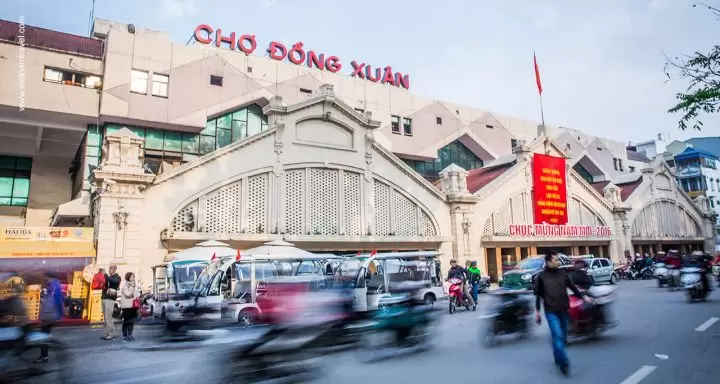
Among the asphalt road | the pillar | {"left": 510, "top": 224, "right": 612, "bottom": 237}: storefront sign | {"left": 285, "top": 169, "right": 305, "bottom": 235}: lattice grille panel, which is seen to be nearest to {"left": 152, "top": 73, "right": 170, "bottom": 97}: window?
the pillar

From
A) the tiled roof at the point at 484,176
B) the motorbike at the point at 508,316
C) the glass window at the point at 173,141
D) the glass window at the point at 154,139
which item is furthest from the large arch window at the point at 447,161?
the motorbike at the point at 508,316

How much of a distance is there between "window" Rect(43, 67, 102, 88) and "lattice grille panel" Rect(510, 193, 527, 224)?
87.5 ft

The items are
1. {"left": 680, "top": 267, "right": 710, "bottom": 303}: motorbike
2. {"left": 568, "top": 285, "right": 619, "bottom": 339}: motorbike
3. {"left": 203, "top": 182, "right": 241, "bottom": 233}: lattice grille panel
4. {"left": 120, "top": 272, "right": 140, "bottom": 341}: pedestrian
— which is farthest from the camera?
{"left": 203, "top": 182, "right": 241, "bottom": 233}: lattice grille panel

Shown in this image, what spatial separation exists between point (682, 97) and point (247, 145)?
1679 cm

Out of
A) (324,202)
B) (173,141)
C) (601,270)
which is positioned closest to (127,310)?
(324,202)

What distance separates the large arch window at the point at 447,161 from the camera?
126 ft

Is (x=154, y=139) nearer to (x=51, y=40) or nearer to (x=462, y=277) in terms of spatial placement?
(x=51, y=40)

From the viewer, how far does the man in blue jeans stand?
21.7 ft

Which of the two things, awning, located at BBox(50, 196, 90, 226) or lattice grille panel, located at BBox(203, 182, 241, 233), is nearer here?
lattice grille panel, located at BBox(203, 182, 241, 233)

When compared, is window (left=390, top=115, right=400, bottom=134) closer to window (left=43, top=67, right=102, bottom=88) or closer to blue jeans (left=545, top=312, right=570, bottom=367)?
window (left=43, top=67, right=102, bottom=88)

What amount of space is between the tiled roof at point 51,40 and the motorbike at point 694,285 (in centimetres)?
3054

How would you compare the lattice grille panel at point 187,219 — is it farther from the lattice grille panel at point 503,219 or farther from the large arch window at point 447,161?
the large arch window at point 447,161

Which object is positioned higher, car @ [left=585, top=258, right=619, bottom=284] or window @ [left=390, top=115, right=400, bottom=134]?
window @ [left=390, top=115, right=400, bottom=134]

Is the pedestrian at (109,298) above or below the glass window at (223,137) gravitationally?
below
